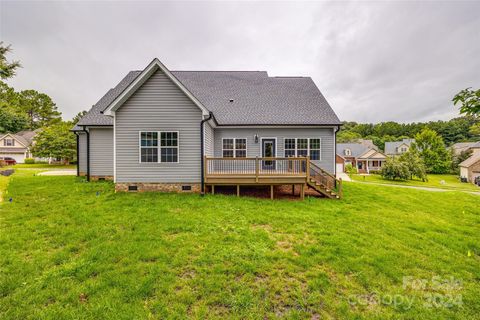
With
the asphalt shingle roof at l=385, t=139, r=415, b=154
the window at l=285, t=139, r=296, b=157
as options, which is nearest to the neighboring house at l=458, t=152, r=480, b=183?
the asphalt shingle roof at l=385, t=139, r=415, b=154

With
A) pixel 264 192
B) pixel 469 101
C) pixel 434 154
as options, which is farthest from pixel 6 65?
pixel 434 154

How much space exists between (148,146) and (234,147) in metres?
4.78

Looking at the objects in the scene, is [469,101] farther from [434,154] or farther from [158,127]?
[434,154]

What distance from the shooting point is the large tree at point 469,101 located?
2.86 metres

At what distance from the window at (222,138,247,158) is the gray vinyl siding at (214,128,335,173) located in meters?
0.18

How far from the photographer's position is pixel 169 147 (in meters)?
9.16

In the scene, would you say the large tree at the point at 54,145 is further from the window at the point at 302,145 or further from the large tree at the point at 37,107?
the large tree at the point at 37,107

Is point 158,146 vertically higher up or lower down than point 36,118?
lower down

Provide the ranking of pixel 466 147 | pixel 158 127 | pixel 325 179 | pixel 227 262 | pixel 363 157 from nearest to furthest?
pixel 227 262 < pixel 158 127 < pixel 325 179 < pixel 363 157 < pixel 466 147

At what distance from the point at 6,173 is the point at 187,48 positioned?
64.4 ft

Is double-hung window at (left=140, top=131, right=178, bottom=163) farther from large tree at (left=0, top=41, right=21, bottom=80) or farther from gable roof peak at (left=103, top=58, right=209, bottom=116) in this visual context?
large tree at (left=0, top=41, right=21, bottom=80)

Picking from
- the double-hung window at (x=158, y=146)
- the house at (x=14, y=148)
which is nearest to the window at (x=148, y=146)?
the double-hung window at (x=158, y=146)

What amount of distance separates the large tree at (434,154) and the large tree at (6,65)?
2234 inches

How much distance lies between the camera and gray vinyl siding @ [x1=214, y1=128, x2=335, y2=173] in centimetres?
1202
